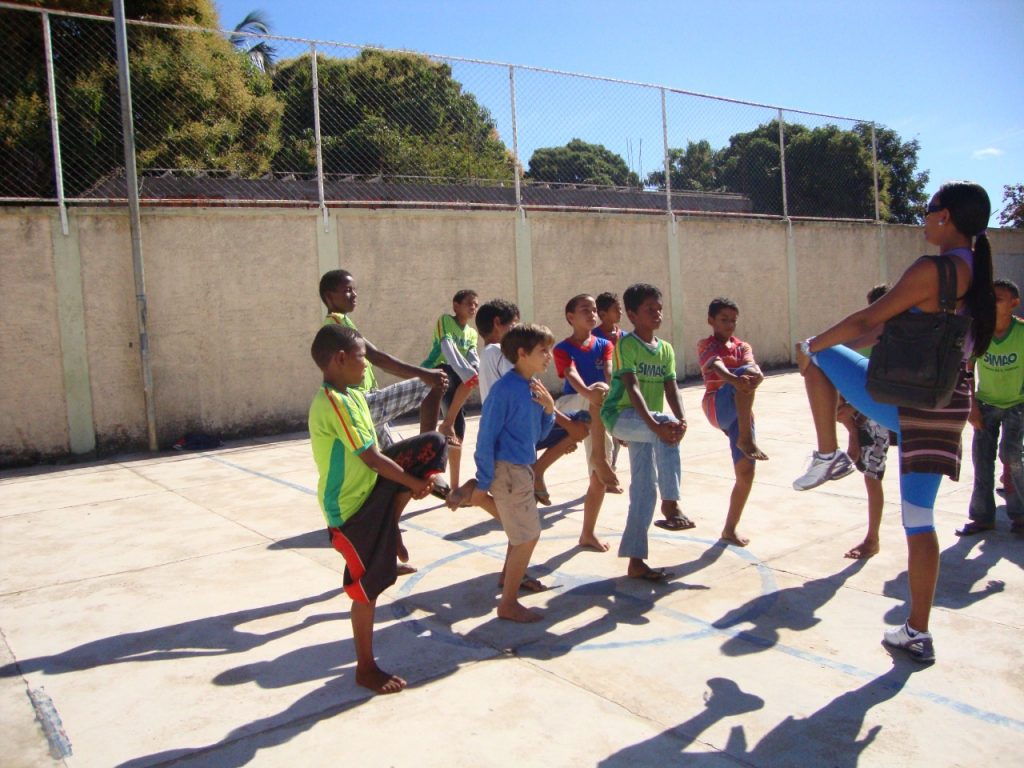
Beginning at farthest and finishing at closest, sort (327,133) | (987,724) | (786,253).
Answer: (786,253), (327,133), (987,724)

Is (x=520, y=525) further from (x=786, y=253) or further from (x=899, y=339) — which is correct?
(x=786, y=253)

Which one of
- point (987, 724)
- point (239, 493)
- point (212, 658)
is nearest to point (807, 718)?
point (987, 724)

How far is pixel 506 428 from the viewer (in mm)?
3980

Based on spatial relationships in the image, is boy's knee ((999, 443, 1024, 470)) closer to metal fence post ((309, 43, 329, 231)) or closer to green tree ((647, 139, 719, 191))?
metal fence post ((309, 43, 329, 231))

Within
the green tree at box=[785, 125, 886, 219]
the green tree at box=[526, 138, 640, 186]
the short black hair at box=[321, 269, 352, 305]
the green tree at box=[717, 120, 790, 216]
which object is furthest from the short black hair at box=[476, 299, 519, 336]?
the green tree at box=[785, 125, 886, 219]

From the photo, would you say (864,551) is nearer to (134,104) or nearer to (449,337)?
(449,337)

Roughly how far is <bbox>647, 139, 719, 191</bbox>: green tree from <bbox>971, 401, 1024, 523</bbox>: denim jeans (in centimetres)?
890

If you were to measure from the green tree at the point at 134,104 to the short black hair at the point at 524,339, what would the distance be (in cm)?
756

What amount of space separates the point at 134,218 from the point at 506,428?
22.4 ft

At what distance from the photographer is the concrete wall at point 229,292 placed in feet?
29.3

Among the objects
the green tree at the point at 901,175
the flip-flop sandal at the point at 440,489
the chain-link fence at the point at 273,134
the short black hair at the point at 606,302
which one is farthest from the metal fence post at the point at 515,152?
the green tree at the point at 901,175

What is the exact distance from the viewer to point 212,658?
378 centimetres

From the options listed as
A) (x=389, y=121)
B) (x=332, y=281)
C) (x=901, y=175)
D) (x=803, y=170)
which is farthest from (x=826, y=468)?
(x=901, y=175)

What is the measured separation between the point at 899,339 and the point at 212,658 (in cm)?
319
